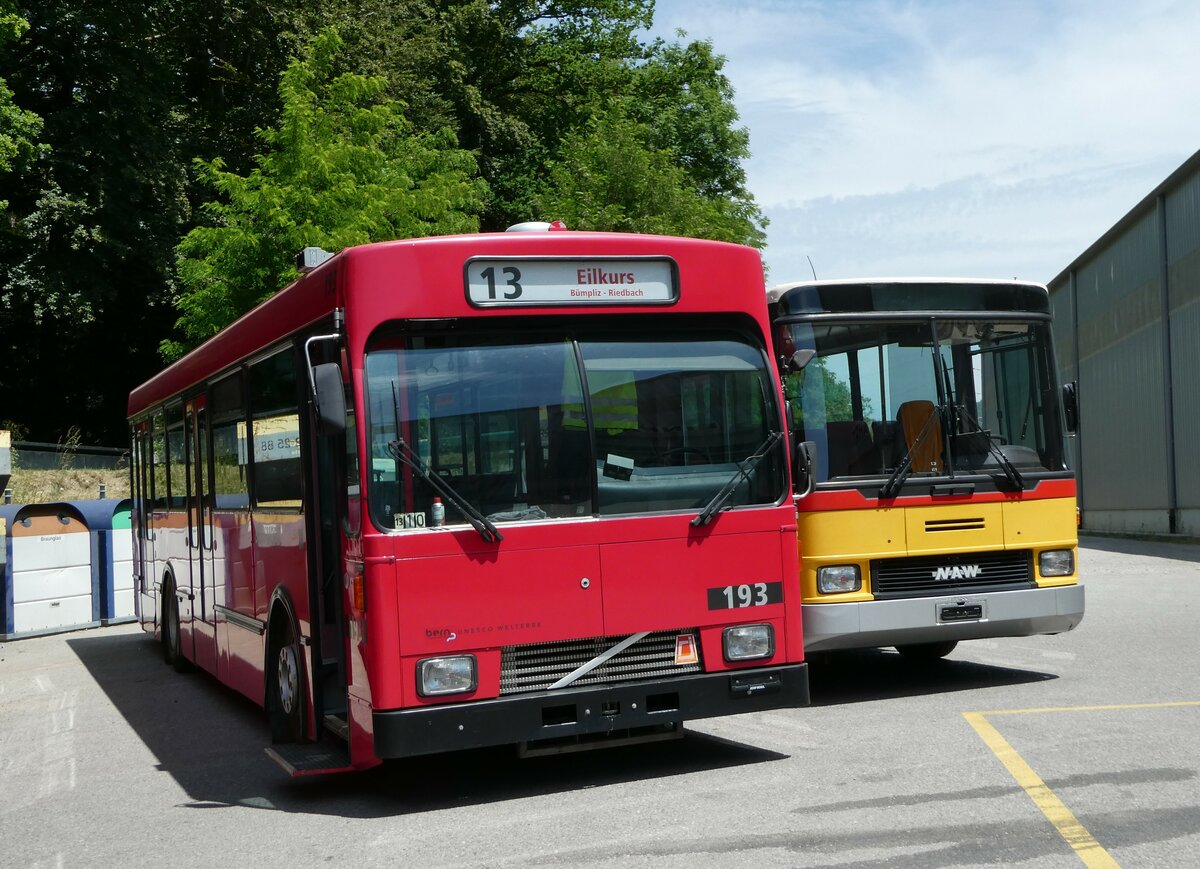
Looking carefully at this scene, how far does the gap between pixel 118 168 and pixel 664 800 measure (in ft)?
99.0

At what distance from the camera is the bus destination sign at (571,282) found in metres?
7.50

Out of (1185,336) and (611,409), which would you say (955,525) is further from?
(1185,336)

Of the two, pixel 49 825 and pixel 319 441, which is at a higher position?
pixel 319 441

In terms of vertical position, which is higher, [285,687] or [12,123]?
[12,123]

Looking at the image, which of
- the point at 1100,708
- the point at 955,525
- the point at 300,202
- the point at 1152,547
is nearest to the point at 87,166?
the point at 300,202

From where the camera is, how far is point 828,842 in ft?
19.8

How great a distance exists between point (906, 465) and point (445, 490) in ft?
14.0

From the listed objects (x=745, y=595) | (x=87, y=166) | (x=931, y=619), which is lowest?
(x=931, y=619)

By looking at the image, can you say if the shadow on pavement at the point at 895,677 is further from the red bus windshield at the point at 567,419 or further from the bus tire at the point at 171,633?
the bus tire at the point at 171,633

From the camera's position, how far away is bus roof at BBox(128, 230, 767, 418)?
7309 mm

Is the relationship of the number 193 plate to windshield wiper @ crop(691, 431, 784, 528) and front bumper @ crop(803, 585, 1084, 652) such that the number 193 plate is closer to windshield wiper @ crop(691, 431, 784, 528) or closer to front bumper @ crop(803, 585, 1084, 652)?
→ windshield wiper @ crop(691, 431, 784, 528)

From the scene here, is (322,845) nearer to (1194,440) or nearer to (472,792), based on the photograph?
(472,792)

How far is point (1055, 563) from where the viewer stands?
34.7 ft

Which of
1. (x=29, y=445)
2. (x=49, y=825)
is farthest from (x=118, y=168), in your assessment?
(x=49, y=825)
